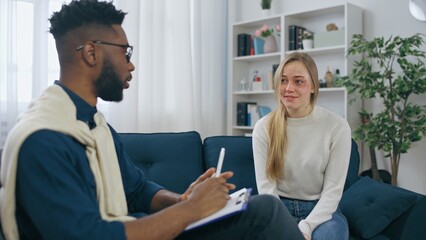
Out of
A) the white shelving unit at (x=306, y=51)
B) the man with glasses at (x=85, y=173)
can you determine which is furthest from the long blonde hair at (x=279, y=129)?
the white shelving unit at (x=306, y=51)

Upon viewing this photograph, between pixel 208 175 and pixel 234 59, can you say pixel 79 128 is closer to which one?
pixel 208 175

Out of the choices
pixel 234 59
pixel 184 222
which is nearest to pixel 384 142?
pixel 234 59

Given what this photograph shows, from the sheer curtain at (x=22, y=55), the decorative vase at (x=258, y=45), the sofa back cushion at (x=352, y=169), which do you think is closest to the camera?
the sofa back cushion at (x=352, y=169)

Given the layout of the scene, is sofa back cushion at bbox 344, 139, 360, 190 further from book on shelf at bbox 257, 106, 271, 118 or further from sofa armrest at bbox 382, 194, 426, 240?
book on shelf at bbox 257, 106, 271, 118

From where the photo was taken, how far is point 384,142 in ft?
9.57

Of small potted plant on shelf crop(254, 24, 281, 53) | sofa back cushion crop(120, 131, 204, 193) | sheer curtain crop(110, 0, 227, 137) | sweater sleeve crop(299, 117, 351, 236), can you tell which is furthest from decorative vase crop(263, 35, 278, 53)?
sweater sleeve crop(299, 117, 351, 236)

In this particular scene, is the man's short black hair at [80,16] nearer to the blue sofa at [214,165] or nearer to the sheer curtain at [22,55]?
the blue sofa at [214,165]

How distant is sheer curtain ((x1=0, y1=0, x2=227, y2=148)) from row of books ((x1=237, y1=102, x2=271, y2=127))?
189mm

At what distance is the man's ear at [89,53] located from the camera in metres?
1.21

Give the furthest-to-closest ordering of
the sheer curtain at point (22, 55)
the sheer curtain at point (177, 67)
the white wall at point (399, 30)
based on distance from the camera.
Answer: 1. the sheer curtain at point (177, 67)
2. the white wall at point (399, 30)
3. the sheer curtain at point (22, 55)

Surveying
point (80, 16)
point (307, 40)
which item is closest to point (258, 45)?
point (307, 40)

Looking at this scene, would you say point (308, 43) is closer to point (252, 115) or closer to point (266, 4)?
point (266, 4)

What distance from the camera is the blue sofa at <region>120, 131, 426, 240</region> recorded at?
2.06 m

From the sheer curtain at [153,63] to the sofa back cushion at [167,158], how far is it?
2.85 ft
